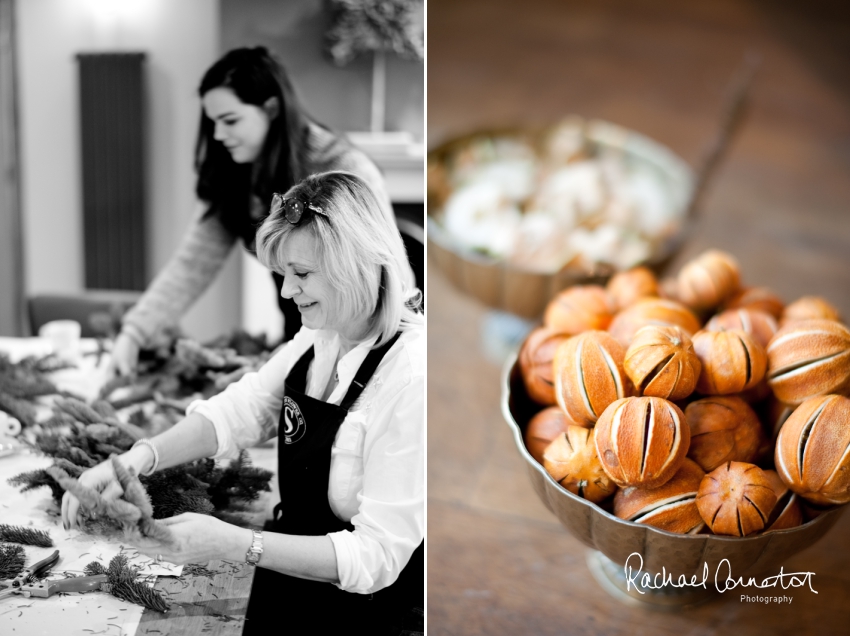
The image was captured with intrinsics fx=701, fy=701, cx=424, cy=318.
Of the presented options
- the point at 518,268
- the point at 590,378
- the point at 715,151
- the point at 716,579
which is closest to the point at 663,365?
the point at 590,378

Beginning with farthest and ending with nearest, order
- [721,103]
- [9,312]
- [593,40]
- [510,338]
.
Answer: [593,40] < [721,103] < [510,338] < [9,312]

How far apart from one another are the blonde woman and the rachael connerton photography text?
0.15m

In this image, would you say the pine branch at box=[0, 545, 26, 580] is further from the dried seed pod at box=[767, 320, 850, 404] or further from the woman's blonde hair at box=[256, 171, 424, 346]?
the dried seed pod at box=[767, 320, 850, 404]

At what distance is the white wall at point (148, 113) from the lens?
529mm

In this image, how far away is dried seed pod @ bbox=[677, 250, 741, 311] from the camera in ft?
1.91

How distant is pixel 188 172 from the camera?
1.75ft

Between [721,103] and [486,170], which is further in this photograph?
[721,103]

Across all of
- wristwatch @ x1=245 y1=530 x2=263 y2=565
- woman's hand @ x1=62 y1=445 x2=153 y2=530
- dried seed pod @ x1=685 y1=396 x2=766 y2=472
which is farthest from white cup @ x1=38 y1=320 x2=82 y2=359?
dried seed pod @ x1=685 y1=396 x2=766 y2=472

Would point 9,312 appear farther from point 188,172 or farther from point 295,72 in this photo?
point 295,72

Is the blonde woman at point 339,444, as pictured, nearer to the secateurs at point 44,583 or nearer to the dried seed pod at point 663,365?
the secateurs at point 44,583

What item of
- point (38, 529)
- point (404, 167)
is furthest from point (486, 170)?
point (38, 529)

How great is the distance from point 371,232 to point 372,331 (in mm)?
66

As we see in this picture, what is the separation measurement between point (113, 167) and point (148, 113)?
0.18 feet

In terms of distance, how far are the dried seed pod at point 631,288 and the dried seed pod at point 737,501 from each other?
0.19m
